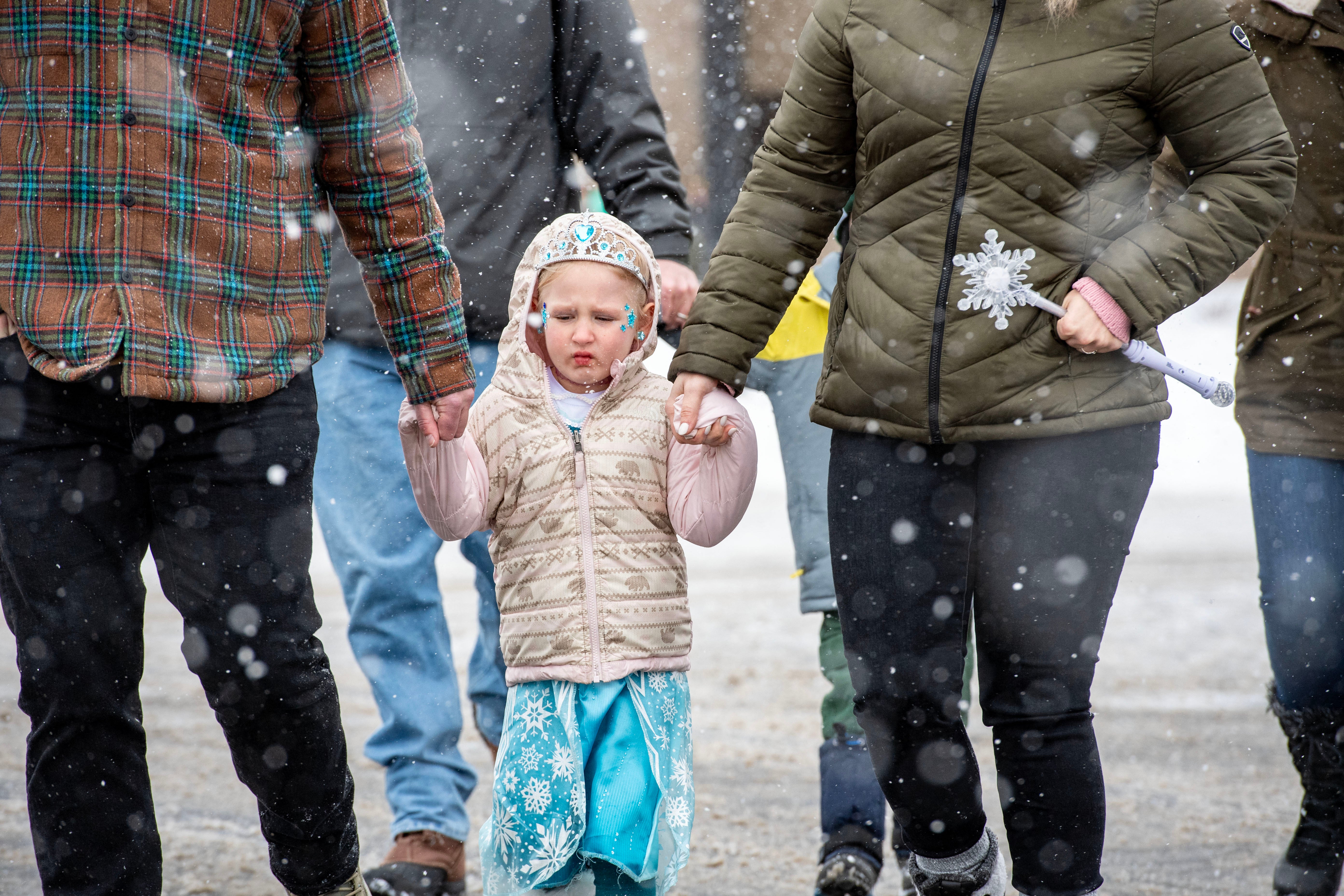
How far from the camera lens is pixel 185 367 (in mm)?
2555

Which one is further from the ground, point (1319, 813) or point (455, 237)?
point (455, 237)

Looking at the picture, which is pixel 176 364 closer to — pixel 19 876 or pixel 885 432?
pixel 885 432

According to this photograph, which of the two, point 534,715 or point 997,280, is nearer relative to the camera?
point 997,280

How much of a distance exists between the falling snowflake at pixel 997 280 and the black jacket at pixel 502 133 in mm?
1201

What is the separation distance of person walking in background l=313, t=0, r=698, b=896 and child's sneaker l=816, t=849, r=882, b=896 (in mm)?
934

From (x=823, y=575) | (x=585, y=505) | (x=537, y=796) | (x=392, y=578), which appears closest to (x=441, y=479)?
(x=585, y=505)

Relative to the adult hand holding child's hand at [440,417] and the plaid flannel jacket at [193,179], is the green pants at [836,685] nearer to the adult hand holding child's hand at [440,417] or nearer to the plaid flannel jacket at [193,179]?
the adult hand holding child's hand at [440,417]

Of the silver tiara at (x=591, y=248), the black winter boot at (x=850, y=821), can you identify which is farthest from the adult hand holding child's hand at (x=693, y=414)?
the black winter boot at (x=850, y=821)

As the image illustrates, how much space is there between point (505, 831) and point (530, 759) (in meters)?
0.15

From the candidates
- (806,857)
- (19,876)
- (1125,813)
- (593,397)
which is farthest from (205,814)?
(1125,813)

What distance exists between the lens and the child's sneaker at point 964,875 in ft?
9.34

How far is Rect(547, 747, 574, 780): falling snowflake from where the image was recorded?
2.86 meters

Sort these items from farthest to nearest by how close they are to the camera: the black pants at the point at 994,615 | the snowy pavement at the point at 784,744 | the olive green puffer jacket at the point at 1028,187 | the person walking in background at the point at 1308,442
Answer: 1. the snowy pavement at the point at 784,744
2. the person walking in background at the point at 1308,442
3. the black pants at the point at 994,615
4. the olive green puffer jacket at the point at 1028,187

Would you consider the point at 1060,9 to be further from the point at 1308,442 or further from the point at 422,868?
the point at 422,868
